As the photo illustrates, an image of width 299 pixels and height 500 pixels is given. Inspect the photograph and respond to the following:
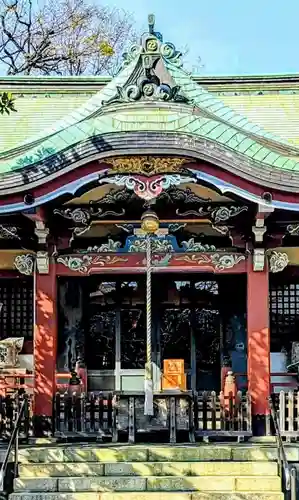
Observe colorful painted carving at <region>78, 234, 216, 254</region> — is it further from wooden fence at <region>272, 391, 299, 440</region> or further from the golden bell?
wooden fence at <region>272, 391, 299, 440</region>

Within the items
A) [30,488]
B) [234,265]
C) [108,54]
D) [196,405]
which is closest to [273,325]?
[234,265]

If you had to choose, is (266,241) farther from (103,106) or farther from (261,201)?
(103,106)

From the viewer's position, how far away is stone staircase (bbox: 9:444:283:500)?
865 centimetres

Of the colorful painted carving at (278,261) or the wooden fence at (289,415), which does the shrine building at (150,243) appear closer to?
the colorful painted carving at (278,261)

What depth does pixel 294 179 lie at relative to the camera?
32.8 feet

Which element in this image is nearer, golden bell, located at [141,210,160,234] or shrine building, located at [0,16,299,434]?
shrine building, located at [0,16,299,434]

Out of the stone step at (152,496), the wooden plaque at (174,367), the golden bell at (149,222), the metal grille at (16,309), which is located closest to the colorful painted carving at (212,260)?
the golden bell at (149,222)

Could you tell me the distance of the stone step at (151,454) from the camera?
9344 mm

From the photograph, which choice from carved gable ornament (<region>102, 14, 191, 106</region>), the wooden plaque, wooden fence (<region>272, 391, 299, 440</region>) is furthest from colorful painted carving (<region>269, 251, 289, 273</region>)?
carved gable ornament (<region>102, 14, 191, 106</region>)

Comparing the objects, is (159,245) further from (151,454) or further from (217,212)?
(151,454)

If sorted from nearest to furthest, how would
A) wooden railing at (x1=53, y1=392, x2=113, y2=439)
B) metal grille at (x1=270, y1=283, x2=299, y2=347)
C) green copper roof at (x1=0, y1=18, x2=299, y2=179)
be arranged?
green copper roof at (x1=0, y1=18, x2=299, y2=179)
wooden railing at (x1=53, y1=392, x2=113, y2=439)
metal grille at (x1=270, y1=283, x2=299, y2=347)

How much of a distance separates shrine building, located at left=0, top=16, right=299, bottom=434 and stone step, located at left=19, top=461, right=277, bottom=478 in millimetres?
1039

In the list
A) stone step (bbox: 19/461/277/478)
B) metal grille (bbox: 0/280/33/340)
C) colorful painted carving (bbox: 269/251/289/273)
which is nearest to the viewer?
stone step (bbox: 19/461/277/478)

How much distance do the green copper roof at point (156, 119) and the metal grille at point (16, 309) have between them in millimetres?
2532
